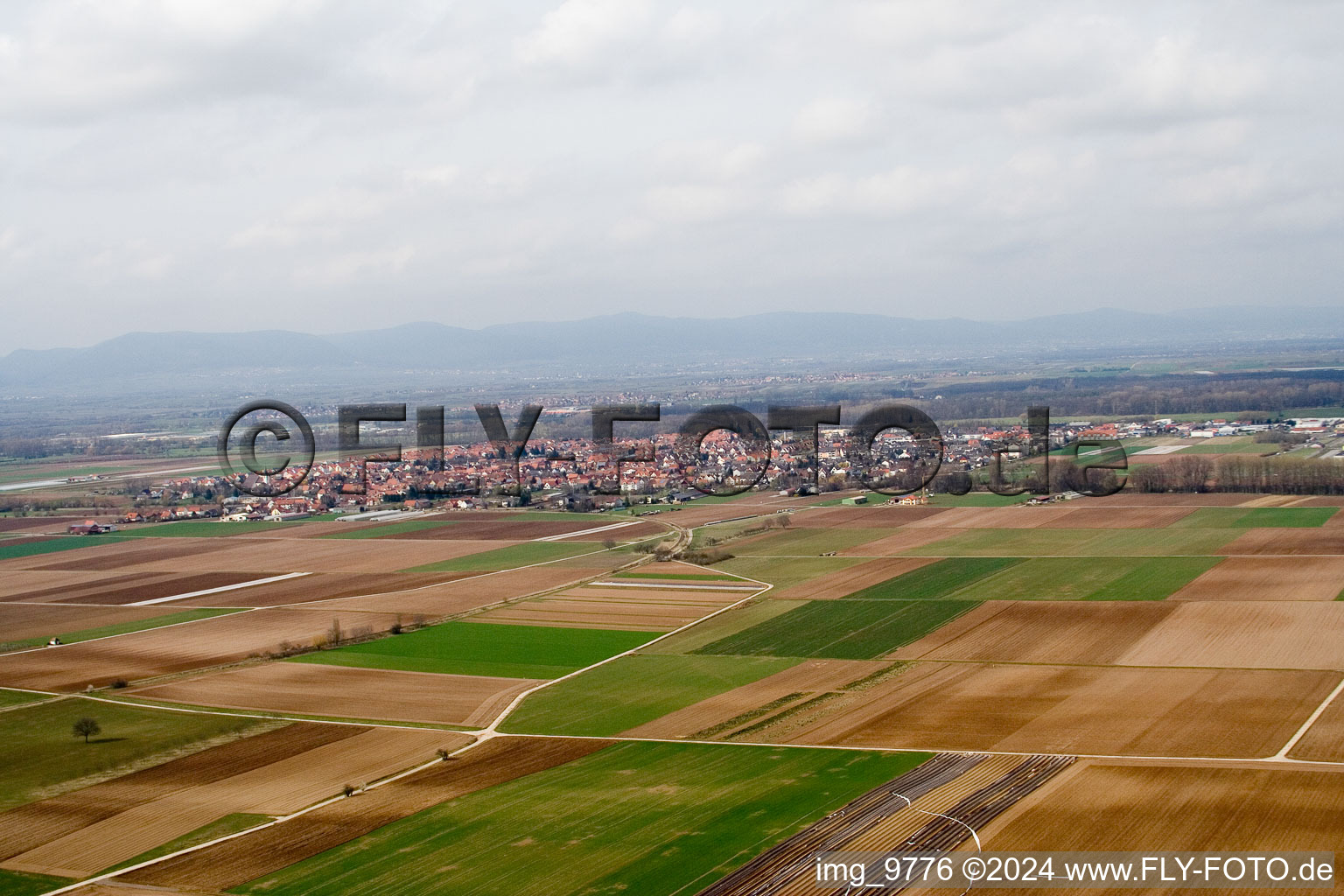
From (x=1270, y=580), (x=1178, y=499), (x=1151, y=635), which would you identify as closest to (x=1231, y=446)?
(x=1178, y=499)

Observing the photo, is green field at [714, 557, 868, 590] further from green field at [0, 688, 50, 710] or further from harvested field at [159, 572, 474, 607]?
green field at [0, 688, 50, 710]

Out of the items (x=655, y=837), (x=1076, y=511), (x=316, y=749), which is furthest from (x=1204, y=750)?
(x=1076, y=511)

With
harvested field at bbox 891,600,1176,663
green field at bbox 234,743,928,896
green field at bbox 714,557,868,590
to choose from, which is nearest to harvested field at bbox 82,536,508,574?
green field at bbox 714,557,868,590

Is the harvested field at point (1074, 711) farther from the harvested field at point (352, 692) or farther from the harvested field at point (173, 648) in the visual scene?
the harvested field at point (173, 648)

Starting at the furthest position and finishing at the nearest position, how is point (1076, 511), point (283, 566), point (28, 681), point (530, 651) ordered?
point (1076, 511), point (283, 566), point (530, 651), point (28, 681)

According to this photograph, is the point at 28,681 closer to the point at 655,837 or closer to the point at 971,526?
the point at 655,837

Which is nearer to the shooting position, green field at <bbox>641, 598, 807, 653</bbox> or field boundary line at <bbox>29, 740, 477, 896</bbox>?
field boundary line at <bbox>29, 740, 477, 896</bbox>
